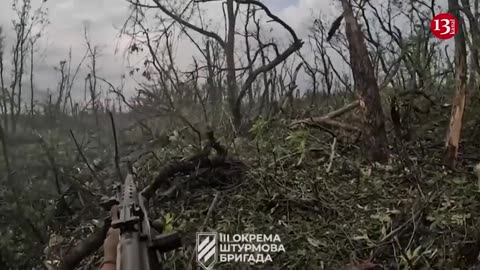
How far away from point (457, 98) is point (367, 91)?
0.31 meters

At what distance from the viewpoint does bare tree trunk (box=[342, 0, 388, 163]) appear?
84.0 inches

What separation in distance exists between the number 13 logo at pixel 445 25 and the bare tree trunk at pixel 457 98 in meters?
0.02

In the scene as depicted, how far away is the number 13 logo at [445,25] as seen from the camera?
6.30 feet

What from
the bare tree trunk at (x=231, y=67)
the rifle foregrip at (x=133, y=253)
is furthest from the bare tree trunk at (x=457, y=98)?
the rifle foregrip at (x=133, y=253)

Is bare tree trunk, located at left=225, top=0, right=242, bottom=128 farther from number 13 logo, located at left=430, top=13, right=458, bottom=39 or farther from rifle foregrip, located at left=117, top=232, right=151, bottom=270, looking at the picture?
rifle foregrip, located at left=117, top=232, right=151, bottom=270

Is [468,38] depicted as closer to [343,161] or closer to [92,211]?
[343,161]

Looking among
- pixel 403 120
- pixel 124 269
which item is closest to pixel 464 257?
pixel 403 120

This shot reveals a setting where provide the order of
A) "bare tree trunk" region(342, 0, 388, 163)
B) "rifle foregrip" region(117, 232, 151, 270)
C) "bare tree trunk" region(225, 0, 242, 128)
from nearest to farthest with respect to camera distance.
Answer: "rifle foregrip" region(117, 232, 151, 270) < "bare tree trunk" region(225, 0, 242, 128) < "bare tree trunk" region(342, 0, 388, 163)

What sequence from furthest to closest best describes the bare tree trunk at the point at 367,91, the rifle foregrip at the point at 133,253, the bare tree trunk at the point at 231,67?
the bare tree trunk at the point at 367,91, the bare tree trunk at the point at 231,67, the rifle foregrip at the point at 133,253

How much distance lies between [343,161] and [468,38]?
1.84 ft

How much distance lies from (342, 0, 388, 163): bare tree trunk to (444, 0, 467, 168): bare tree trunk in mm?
217

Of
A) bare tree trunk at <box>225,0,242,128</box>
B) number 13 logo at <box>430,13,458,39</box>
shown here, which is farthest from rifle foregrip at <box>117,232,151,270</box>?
number 13 logo at <box>430,13,458,39</box>

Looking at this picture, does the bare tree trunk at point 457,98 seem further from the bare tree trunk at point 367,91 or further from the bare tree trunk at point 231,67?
the bare tree trunk at point 231,67

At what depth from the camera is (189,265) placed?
150 cm
